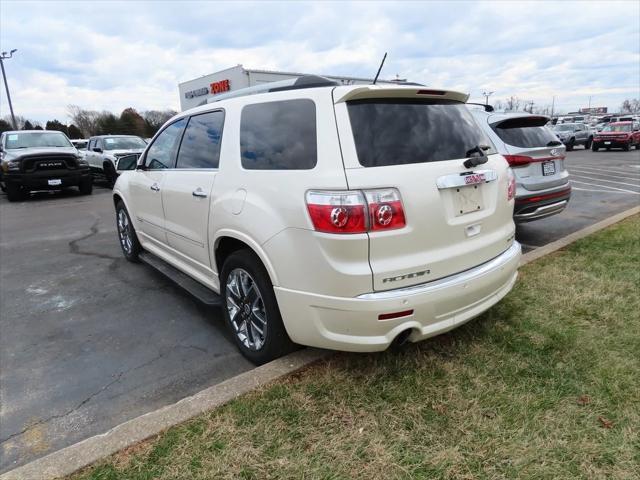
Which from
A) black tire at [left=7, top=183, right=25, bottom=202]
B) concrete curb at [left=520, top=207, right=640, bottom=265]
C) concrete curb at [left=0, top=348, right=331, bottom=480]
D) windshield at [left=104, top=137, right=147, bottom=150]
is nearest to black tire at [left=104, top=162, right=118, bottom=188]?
windshield at [left=104, top=137, right=147, bottom=150]

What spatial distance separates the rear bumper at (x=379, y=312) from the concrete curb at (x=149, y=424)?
33cm

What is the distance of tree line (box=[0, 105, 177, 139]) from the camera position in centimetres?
5128

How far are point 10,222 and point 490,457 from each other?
1033 centimetres

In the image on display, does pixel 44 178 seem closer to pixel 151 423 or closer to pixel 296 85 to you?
pixel 296 85

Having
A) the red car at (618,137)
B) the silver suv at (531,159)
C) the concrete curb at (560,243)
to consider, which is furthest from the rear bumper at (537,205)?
the red car at (618,137)

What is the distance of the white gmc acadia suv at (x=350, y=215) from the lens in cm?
246

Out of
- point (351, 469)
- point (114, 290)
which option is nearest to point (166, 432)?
point (351, 469)

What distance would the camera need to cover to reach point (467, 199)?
2.84 m

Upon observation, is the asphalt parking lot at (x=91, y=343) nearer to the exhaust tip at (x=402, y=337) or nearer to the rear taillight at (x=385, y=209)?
the exhaust tip at (x=402, y=337)

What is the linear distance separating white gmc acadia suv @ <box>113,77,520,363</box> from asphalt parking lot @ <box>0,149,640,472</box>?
1.88 feet

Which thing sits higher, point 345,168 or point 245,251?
point 345,168

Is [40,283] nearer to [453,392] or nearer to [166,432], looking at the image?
[166,432]

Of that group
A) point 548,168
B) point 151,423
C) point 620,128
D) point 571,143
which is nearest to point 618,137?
point 620,128

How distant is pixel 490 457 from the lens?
2.23 metres
